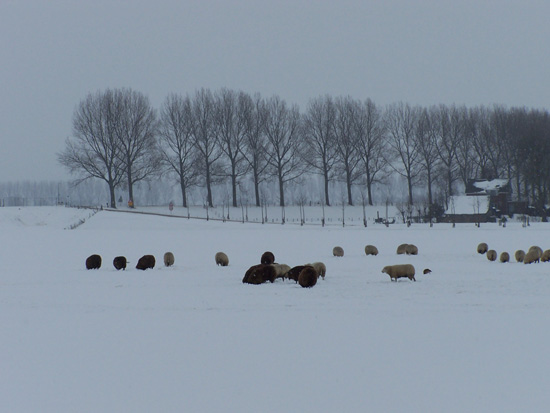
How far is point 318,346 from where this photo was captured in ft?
34.7

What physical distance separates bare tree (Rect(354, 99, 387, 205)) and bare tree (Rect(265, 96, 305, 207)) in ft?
30.3

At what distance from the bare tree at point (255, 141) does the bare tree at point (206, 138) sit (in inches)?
171

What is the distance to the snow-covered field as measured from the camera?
8.32m

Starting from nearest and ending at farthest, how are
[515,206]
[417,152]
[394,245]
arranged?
1. [394,245]
2. [515,206]
3. [417,152]

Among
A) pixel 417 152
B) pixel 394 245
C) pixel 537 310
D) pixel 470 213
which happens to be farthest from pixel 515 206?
pixel 537 310

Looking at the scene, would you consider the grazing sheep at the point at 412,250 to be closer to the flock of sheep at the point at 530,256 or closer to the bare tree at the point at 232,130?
the flock of sheep at the point at 530,256

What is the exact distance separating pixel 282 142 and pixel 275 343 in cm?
6747

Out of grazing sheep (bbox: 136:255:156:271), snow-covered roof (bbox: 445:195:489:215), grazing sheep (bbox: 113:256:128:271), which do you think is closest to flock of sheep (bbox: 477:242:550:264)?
grazing sheep (bbox: 136:255:156:271)

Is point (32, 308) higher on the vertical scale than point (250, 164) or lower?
lower

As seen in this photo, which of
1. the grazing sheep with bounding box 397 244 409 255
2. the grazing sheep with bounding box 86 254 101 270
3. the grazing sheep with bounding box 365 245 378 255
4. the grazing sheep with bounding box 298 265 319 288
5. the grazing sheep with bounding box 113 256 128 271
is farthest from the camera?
the grazing sheep with bounding box 365 245 378 255

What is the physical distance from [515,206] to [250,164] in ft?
120

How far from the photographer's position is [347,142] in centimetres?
7850

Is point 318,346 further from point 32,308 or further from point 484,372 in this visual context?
point 32,308

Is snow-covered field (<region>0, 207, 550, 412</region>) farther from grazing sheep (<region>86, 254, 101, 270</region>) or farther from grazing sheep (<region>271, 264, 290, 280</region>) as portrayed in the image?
grazing sheep (<region>86, 254, 101, 270</region>)
